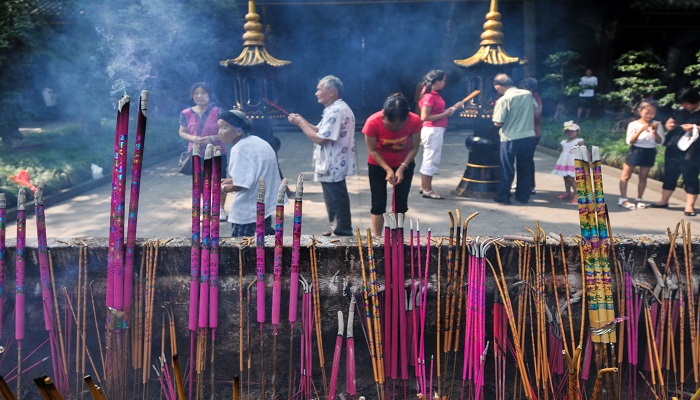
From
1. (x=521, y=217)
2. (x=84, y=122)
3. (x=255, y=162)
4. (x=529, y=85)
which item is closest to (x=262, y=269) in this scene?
(x=255, y=162)

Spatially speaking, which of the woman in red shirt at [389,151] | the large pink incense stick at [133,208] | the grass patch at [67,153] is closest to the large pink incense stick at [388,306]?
the large pink incense stick at [133,208]

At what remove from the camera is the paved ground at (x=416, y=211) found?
216 inches

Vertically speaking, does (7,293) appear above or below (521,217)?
below

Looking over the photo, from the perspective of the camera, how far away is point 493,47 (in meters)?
6.51

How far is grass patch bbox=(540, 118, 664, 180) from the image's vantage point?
8.38 meters

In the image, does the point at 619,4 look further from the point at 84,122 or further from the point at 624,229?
the point at 84,122

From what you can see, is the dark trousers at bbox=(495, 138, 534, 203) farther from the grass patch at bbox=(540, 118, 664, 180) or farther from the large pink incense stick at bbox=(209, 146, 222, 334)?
the large pink incense stick at bbox=(209, 146, 222, 334)

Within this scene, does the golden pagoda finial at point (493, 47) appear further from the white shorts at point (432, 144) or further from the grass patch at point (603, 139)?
the grass patch at point (603, 139)

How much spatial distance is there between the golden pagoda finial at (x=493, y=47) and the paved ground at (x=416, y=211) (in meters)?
1.76

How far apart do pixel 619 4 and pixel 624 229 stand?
11.3 metres

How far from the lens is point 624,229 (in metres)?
5.38

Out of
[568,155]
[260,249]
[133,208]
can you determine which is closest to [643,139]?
[568,155]

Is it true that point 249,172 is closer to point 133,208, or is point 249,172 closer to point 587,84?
point 133,208

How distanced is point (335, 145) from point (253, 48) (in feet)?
6.91
